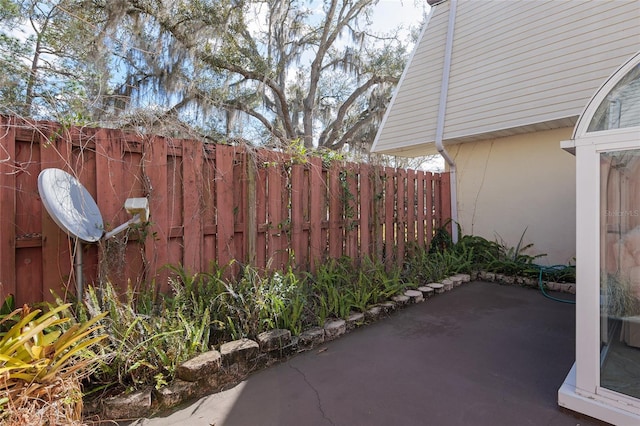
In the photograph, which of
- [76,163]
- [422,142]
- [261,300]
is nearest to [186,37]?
[422,142]

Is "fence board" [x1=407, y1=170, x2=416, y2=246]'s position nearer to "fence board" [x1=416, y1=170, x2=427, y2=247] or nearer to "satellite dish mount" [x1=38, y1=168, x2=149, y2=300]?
"fence board" [x1=416, y1=170, x2=427, y2=247]

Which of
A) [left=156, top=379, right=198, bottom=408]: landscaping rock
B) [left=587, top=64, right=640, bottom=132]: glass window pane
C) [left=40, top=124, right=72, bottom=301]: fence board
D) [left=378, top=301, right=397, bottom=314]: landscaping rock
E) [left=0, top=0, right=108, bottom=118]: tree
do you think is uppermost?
[left=0, top=0, right=108, bottom=118]: tree

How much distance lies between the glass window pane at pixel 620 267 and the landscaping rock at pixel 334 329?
5.72 feet

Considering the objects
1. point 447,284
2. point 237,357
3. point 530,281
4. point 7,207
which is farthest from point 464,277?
point 7,207

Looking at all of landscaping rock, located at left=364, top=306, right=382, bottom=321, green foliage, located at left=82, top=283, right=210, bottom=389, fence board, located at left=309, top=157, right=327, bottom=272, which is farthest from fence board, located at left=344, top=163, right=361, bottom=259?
green foliage, located at left=82, top=283, right=210, bottom=389

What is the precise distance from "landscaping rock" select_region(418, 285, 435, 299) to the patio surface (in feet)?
2.07

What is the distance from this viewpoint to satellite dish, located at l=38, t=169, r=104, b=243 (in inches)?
69.3

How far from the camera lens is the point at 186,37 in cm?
739

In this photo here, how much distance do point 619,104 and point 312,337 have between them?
254cm

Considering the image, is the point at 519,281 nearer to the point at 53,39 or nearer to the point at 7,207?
the point at 7,207

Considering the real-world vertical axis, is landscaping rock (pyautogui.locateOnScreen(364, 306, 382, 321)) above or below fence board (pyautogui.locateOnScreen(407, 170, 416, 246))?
below

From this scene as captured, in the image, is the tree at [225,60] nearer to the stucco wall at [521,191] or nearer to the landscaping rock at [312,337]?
the landscaping rock at [312,337]

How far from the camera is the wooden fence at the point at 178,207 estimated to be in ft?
6.69

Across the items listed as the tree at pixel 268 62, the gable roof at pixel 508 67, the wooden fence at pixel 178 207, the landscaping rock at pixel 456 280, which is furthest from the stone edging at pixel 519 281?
the tree at pixel 268 62
